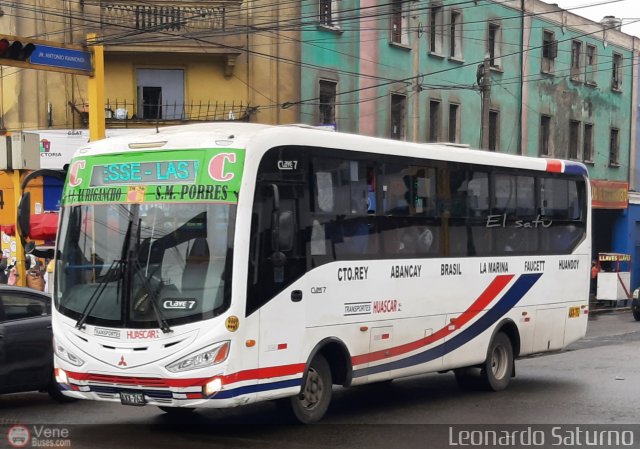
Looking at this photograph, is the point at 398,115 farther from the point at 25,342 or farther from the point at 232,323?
the point at 232,323

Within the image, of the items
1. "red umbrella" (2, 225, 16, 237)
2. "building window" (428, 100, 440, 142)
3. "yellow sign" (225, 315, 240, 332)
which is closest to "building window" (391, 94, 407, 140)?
"building window" (428, 100, 440, 142)

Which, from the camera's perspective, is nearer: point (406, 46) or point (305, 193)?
point (305, 193)

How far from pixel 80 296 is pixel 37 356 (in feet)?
8.35

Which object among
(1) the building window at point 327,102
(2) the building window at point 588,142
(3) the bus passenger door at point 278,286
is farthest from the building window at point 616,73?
(3) the bus passenger door at point 278,286

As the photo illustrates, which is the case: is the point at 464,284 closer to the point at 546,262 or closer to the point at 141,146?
the point at 546,262

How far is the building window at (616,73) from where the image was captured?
44500mm

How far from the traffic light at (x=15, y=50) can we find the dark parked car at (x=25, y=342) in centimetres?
440

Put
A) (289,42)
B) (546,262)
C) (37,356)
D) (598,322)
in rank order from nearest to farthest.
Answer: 1. (37,356)
2. (546,262)
3. (289,42)
4. (598,322)

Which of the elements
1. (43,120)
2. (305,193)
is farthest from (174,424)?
(43,120)

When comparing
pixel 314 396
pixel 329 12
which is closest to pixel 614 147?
pixel 329 12

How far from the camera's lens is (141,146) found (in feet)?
33.7

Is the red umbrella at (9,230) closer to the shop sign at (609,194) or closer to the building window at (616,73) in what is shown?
the shop sign at (609,194)

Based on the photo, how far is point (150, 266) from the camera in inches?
383

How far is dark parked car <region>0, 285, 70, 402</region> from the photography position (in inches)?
468
